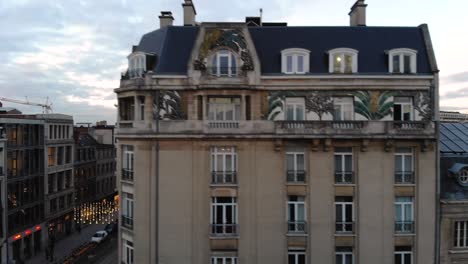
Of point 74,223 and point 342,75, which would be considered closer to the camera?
point 342,75

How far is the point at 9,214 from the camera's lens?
2130 inches

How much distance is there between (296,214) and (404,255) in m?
8.15

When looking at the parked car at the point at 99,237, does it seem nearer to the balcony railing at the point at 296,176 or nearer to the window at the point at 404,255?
the balcony railing at the point at 296,176

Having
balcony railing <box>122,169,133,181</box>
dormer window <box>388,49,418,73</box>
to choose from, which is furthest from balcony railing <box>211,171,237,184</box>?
dormer window <box>388,49,418,73</box>

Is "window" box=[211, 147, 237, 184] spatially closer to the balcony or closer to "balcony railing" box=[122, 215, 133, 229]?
the balcony

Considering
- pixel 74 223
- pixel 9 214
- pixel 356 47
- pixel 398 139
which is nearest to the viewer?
pixel 398 139

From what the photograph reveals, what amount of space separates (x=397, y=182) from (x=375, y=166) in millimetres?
1975

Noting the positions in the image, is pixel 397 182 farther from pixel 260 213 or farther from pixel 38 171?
pixel 38 171

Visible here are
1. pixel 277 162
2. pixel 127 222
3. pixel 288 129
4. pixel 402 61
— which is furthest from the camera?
pixel 127 222

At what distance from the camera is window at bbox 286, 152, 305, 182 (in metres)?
29.9

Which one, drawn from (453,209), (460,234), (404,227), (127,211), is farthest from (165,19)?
(460,234)

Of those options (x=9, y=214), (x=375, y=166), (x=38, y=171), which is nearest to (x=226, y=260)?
(x=375, y=166)

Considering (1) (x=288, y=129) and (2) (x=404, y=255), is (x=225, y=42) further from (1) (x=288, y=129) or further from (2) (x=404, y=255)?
(2) (x=404, y=255)

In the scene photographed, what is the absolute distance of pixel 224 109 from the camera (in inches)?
1194
